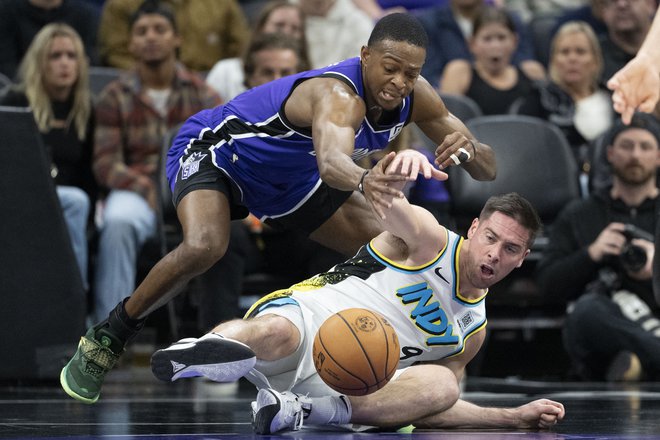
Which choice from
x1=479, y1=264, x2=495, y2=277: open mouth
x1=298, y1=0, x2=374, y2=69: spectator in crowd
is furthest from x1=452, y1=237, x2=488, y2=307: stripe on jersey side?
x1=298, y1=0, x2=374, y2=69: spectator in crowd

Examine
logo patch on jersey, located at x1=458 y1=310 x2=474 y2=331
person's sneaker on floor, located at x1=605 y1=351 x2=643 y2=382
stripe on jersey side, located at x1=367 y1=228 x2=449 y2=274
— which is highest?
stripe on jersey side, located at x1=367 y1=228 x2=449 y2=274

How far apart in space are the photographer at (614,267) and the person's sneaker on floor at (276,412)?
145 inches

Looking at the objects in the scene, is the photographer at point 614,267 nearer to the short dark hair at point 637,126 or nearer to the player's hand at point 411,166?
the short dark hair at point 637,126

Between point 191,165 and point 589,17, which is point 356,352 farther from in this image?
point 589,17

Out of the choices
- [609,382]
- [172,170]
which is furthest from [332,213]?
[609,382]

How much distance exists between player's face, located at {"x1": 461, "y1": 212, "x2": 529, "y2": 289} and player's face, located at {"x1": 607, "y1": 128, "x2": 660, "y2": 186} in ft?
11.3

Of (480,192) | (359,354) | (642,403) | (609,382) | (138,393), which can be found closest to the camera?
(359,354)

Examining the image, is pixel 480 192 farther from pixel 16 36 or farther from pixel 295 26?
pixel 16 36

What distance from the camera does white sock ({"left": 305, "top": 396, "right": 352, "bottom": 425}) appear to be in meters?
4.50

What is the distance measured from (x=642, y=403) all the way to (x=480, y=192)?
9.44ft

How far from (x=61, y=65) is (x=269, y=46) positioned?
1435mm

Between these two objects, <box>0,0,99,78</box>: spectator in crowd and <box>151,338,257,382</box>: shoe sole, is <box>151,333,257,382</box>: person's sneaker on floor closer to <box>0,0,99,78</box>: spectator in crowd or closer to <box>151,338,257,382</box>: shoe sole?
<box>151,338,257,382</box>: shoe sole

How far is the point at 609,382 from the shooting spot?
7656mm

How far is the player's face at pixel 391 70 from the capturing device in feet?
16.0
